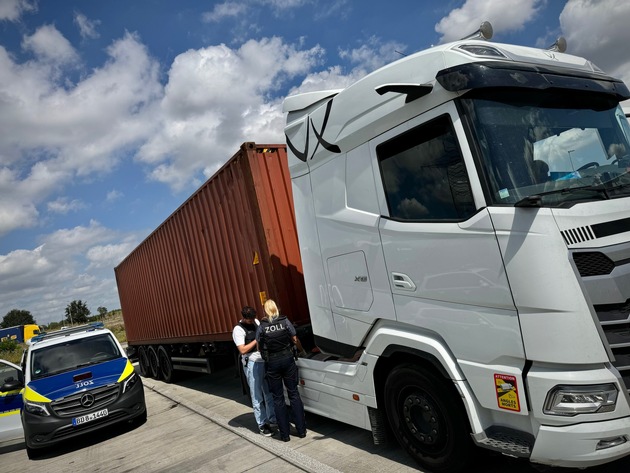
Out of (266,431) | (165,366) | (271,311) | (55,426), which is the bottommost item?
(266,431)

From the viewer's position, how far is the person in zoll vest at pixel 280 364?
5.11 meters

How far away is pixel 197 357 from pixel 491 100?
7.83 meters

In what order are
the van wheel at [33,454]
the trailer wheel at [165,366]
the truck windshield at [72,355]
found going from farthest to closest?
the trailer wheel at [165,366] → the truck windshield at [72,355] → the van wheel at [33,454]

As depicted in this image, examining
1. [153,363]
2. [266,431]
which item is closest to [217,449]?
[266,431]

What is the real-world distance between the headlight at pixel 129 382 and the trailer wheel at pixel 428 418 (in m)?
4.88

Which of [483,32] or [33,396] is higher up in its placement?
[483,32]

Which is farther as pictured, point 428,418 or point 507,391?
point 428,418

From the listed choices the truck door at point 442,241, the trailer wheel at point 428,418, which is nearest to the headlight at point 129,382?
the trailer wheel at point 428,418

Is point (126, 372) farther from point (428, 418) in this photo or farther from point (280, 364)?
point (428, 418)

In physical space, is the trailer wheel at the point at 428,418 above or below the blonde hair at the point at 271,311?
below

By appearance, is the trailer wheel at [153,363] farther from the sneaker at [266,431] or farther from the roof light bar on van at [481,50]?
the roof light bar on van at [481,50]

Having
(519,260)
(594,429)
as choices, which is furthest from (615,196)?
(594,429)

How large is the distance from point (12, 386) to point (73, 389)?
113 centimetres

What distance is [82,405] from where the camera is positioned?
6961mm
